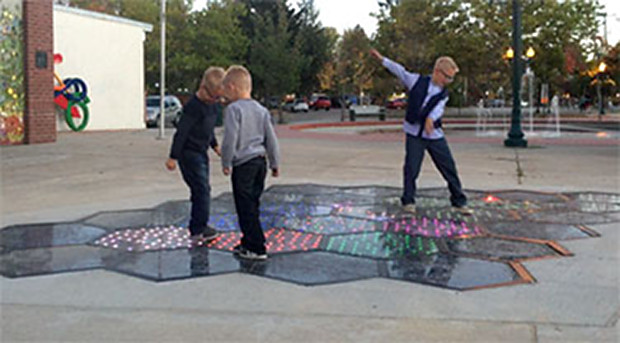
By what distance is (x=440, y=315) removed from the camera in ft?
13.2

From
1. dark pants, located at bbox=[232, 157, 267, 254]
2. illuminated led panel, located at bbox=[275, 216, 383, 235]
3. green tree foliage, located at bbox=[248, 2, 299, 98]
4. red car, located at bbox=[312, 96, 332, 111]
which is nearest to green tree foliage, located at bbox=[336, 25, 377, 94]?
green tree foliage, located at bbox=[248, 2, 299, 98]

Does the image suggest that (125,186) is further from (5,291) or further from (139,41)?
(139,41)

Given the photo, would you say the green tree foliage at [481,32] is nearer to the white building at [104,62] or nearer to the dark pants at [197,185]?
the white building at [104,62]

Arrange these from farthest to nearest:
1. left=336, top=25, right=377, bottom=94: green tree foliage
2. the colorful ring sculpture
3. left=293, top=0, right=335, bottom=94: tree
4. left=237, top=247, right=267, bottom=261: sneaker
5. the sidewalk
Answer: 1. left=293, top=0, right=335, bottom=94: tree
2. left=336, top=25, right=377, bottom=94: green tree foliage
3. the colorful ring sculpture
4. left=237, top=247, right=267, bottom=261: sneaker
5. the sidewalk

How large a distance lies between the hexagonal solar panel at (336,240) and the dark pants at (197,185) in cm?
20

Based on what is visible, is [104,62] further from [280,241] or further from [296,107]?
[296,107]

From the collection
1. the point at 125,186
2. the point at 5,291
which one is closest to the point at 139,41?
the point at 125,186

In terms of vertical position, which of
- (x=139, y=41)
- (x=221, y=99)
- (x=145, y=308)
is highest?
(x=139, y=41)

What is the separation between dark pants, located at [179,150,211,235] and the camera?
236 inches

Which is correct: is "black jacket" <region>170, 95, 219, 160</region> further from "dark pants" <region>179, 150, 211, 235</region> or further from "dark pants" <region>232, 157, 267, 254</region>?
"dark pants" <region>232, 157, 267, 254</region>

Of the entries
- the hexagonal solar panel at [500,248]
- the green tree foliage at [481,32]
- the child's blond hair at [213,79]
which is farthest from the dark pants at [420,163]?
the green tree foliage at [481,32]

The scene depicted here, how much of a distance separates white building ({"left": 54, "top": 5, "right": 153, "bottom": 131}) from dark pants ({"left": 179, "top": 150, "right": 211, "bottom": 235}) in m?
18.5

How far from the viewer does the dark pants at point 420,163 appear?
744 centimetres

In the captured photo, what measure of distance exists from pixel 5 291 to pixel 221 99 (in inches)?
93.7
